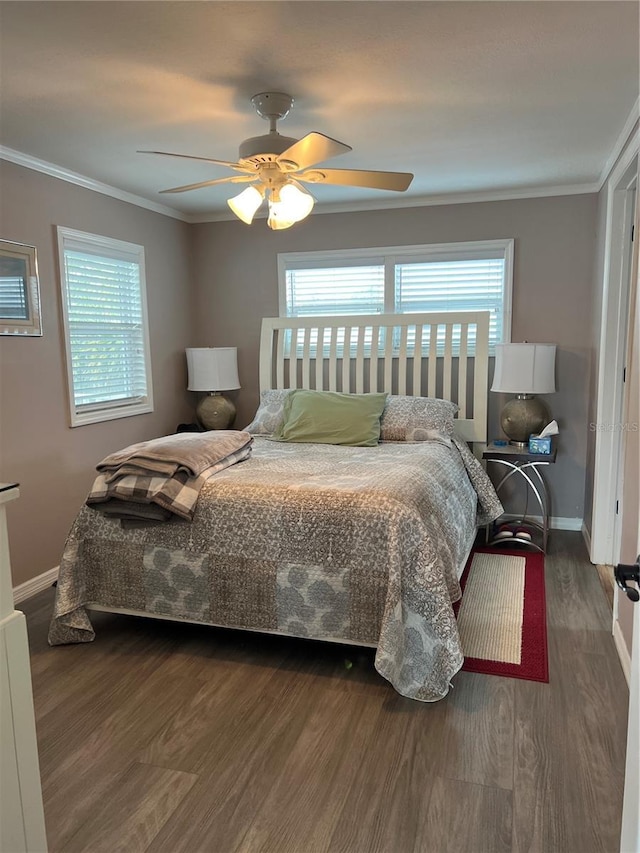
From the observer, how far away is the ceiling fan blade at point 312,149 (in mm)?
2221

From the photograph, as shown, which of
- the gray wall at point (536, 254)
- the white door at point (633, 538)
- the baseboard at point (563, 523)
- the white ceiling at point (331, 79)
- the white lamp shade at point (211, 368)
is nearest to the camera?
the white door at point (633, 538)

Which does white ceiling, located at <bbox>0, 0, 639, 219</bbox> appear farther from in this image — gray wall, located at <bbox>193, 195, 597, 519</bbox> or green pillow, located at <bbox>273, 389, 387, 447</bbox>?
green pillow, located at <bbox>273, 389, 387, 447</bbox>

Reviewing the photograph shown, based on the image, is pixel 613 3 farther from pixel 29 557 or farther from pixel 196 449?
pixel 29 557

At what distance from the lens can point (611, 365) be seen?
3.49 m

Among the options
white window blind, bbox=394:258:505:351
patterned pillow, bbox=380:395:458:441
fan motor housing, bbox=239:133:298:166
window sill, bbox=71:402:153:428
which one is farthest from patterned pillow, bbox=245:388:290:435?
fan motor housing, bbox=239:133:298:166

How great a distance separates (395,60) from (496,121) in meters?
0.86

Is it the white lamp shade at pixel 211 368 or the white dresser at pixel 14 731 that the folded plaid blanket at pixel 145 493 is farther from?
the white lamp shade at pixel 211 368

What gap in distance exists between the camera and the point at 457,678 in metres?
2.48

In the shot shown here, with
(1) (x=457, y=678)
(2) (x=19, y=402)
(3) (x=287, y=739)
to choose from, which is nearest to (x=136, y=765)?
(3) (x=287, y=739)

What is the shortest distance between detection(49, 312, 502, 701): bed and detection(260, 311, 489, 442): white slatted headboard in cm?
89

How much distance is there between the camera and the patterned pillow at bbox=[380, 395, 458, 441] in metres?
3.78

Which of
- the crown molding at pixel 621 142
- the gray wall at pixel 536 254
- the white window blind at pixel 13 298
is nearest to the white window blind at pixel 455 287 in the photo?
the gray wall at pixel 536 254

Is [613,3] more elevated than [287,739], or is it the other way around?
[613,3]

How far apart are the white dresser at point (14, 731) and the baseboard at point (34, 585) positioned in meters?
2.20
